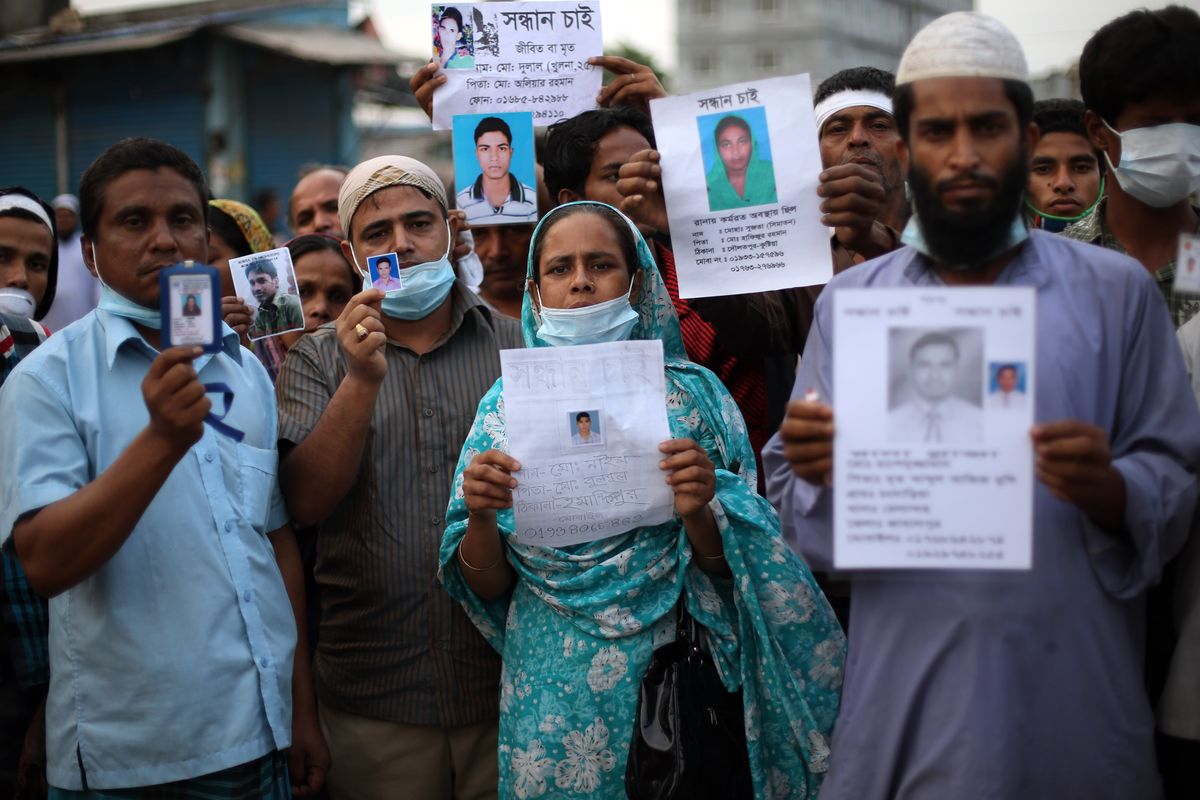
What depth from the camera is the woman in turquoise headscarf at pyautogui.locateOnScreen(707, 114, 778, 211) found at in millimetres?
3535

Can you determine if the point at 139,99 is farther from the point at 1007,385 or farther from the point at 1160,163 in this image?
the point at 1007,385

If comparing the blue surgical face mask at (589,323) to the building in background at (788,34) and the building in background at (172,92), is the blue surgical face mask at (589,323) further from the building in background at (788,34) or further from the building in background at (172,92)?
the building in background at (788,34)

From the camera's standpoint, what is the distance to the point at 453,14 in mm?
4492

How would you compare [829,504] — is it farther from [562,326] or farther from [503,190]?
[503,190]

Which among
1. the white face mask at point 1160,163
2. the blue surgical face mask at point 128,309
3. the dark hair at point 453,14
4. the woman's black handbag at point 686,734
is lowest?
the woman's black handbag at point 686,734

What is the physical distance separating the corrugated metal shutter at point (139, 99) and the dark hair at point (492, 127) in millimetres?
16009

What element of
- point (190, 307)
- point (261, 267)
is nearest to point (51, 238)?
point (261, 267)

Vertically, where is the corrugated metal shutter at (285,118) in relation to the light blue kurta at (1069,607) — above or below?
above

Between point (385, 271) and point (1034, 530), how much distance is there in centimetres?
228

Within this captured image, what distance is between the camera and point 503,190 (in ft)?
15.0

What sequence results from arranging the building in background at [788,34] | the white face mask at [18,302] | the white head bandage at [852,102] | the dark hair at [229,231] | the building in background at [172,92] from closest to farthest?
the white face mask at [18,302] < the white head bandage at [852,102] < the dark hair at [229,231] < the building in background at [172,92] < the building in background at [788,34]

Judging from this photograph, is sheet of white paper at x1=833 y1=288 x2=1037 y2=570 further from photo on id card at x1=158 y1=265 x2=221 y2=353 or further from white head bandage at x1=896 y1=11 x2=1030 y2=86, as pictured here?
photo on id card at x1=158 y1=265 x2=221 y2=353

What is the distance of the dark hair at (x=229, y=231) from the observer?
529cm

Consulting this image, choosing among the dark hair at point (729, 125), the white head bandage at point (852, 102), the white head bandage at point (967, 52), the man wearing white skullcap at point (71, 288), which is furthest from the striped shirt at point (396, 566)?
the man wearing white skullcap at point (71, 288)
